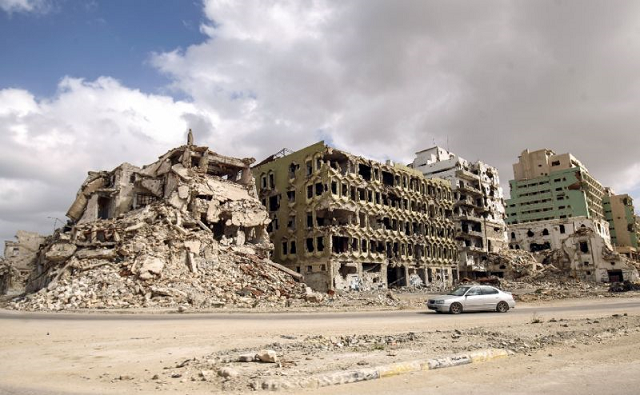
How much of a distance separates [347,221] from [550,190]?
70.6m

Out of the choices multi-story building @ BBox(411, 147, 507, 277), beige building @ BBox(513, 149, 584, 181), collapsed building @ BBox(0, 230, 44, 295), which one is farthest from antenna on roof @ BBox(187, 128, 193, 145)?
beige building @ BBox(513, 149, 584, 181)

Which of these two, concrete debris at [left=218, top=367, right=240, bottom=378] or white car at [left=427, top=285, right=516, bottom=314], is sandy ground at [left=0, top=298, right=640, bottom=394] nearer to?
concrete debris at [left=218, top=367, right=240, bottom=378]

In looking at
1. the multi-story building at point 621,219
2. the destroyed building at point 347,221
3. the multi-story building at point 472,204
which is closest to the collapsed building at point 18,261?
the destroyed building at point 347,221

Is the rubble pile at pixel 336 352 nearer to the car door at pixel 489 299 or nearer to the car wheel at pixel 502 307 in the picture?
the car door at pixel 489 299

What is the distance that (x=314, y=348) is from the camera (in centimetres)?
1046

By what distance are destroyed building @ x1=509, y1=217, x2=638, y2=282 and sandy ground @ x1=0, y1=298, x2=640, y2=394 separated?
6185 cm

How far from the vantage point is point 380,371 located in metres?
7.89

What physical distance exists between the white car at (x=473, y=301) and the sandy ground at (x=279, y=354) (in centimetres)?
698

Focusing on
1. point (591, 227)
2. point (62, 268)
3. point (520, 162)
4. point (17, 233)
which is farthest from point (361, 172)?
point (520, 162)

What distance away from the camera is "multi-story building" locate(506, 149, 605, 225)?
97.4 m

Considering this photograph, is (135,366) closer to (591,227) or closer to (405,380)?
(405,380)

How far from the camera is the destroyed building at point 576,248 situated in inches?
2675

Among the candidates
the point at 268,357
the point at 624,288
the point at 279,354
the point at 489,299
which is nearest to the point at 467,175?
the point at 624,288

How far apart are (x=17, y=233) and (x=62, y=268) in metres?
53.6
